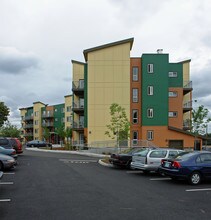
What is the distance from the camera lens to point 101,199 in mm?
9234

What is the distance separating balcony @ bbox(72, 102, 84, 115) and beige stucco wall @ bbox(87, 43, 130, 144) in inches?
120

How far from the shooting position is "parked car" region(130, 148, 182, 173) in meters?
15.6

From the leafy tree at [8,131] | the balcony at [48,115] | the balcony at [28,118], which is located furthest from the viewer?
the balcony at [28,118]

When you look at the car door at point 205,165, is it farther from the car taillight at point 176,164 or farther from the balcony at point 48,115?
the balcony at point 48,115

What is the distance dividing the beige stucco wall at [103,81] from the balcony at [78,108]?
304 cm

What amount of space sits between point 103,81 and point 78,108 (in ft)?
19.2

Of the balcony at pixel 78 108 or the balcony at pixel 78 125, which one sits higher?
the balcony at pixel 78 108

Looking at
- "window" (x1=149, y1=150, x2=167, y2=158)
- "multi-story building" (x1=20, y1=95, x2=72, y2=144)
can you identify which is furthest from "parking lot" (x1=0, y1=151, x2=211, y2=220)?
"multi-story building" (x1=20, y1=95, x2=72, y2=144)

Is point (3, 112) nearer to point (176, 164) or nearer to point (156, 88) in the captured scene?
point (156, 88)

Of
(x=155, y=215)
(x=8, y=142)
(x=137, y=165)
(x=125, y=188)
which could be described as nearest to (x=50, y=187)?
(x=125, y=188)

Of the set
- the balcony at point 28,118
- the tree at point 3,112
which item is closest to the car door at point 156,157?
the tree at point 3,112

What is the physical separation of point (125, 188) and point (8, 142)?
50.0ft

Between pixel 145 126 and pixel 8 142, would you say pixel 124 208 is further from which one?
pixel 145 126

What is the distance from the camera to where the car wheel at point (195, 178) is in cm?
1259
